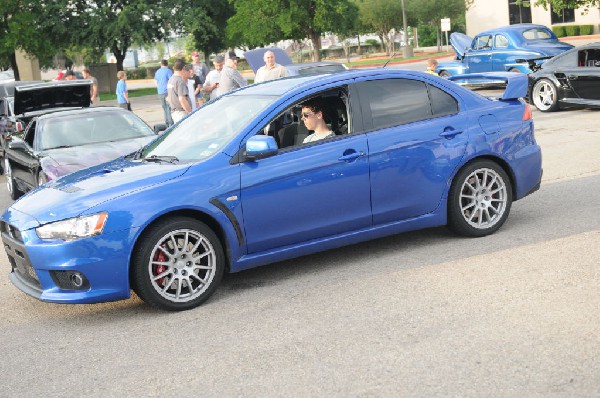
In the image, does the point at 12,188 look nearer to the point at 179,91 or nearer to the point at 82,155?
the point at 82,155

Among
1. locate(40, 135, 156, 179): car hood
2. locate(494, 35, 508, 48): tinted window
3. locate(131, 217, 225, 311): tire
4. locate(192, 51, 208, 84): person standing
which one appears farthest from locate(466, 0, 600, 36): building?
locate(131, 217, 225, 311): tire

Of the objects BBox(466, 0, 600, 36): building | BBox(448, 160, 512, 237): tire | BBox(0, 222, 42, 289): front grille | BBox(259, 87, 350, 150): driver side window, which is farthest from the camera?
BBox(466, 0, 600, 36): building

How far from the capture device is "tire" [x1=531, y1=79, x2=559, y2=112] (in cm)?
1864

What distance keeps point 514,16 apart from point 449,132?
60104 mm

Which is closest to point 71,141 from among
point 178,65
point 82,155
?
point 82,155

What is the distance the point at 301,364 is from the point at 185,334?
1076mm

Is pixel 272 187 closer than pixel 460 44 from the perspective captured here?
Yes

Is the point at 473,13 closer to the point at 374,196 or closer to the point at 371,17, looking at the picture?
the point at 371,17

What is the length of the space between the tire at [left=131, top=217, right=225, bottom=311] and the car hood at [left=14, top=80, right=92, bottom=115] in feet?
29.8

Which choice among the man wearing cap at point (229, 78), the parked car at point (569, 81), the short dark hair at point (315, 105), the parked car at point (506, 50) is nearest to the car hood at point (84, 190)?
the short dark hair at point (315, 105)

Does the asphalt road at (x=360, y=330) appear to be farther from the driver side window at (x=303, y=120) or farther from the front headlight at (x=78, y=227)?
the driver side window at (x=303, y=120)

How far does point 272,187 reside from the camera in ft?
21.5

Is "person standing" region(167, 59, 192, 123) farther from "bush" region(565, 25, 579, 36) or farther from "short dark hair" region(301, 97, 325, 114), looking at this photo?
"bush" region(565, 25, 579, 36)

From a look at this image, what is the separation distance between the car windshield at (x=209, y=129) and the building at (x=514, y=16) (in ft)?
180
